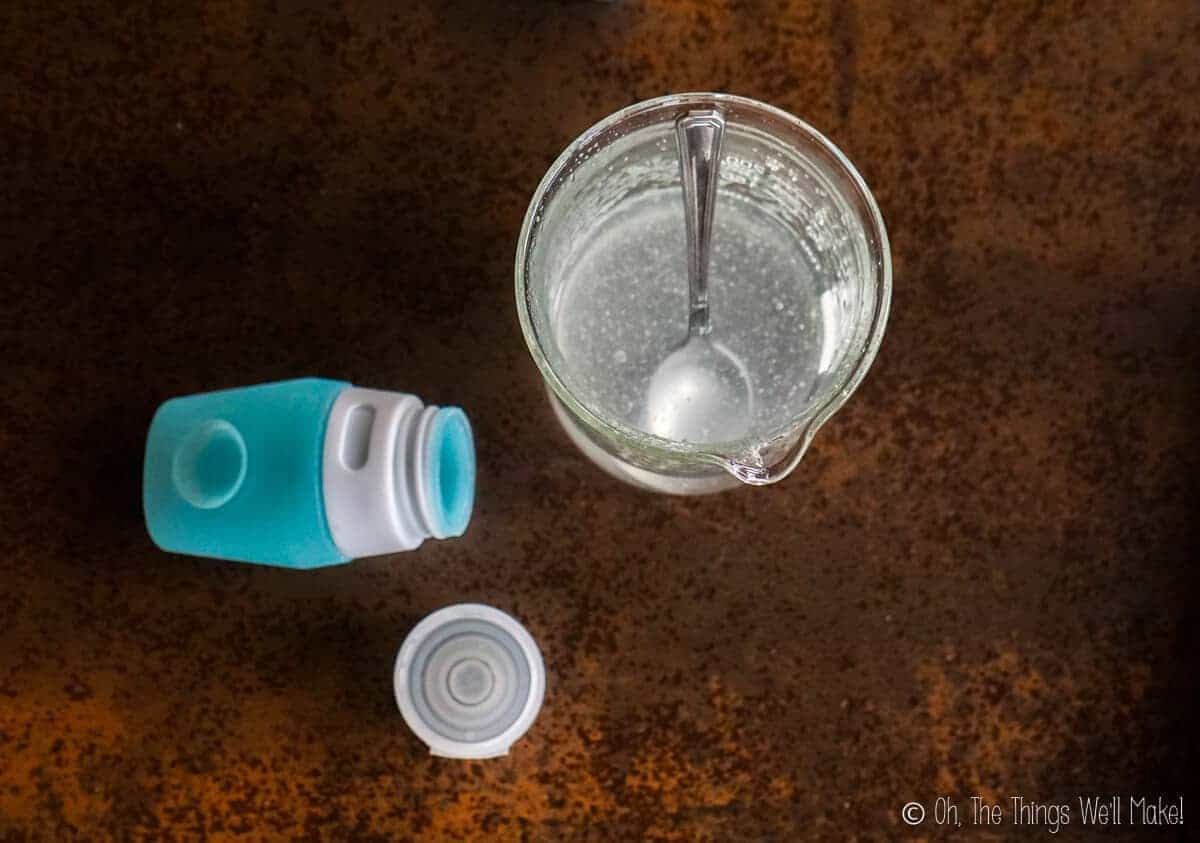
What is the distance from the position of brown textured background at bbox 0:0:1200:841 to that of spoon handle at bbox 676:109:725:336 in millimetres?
134

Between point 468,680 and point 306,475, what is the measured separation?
0.45 ft

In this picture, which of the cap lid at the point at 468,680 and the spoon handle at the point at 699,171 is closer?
the spoon handle at the point at 699,171

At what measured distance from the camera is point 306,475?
481 mm

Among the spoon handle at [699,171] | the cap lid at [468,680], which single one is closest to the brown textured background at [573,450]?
the cap lid at [468,680]

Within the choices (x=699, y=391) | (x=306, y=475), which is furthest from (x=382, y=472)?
(x=699, y=391)

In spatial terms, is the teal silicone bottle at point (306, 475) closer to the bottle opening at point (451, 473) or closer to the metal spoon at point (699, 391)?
the bottle opening at point (451, 473)

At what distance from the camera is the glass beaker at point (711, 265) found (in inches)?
18.3

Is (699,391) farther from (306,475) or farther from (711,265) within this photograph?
(306,475)

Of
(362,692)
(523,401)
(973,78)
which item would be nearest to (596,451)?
(523,401)

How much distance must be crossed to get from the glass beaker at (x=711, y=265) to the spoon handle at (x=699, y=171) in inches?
1.3

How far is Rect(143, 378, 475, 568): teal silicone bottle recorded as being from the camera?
1.58 feet

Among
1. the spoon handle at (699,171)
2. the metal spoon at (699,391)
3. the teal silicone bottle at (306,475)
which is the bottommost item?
the teal silicone bottle at (306,475)

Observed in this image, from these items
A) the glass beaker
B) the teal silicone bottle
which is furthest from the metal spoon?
the teal silicone bottle

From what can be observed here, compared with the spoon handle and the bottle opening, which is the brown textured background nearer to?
the bottle opening
